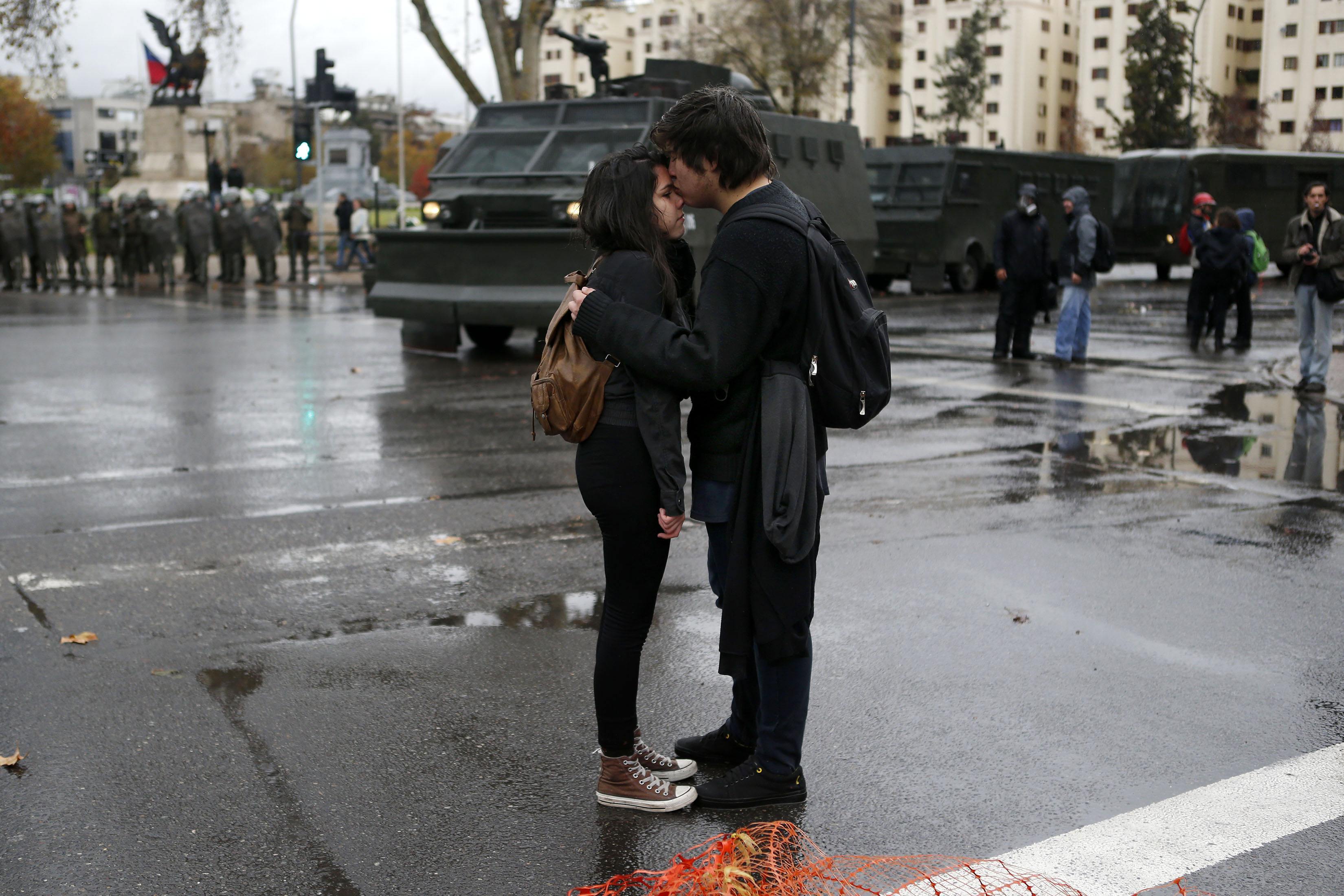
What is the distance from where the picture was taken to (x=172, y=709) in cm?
444

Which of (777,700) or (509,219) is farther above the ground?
(509,219)

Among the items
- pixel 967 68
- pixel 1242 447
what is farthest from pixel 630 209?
pixel 967 68

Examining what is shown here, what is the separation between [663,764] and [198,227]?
26516mm

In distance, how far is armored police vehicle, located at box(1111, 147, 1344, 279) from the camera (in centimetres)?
3366

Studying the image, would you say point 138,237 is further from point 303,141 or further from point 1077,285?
point 1077,285

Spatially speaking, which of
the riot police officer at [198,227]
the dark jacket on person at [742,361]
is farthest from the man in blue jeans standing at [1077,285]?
the riot police officer at [198,227]

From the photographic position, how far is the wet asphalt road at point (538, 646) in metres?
3.64

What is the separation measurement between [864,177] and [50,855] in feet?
60.7

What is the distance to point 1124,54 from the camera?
9756cm

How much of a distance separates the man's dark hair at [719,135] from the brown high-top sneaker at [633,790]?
157cm

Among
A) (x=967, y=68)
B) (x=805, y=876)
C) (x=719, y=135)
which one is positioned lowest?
(x=805, y=876)

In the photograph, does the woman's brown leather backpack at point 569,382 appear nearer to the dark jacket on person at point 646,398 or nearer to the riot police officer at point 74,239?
the dark jacket on person at point 646,398

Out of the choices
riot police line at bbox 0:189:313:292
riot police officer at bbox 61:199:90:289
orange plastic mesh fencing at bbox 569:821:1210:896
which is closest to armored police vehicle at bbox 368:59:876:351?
orange plastic mesh fencing at bbox 569:821:1210:896

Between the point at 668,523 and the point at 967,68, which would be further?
the point at 967,68
